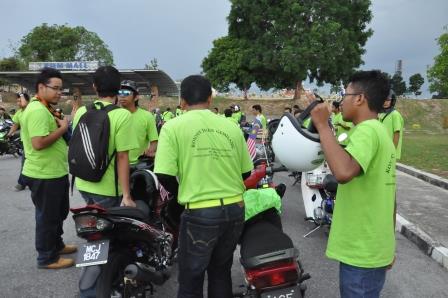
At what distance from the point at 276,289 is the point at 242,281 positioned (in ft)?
4.71

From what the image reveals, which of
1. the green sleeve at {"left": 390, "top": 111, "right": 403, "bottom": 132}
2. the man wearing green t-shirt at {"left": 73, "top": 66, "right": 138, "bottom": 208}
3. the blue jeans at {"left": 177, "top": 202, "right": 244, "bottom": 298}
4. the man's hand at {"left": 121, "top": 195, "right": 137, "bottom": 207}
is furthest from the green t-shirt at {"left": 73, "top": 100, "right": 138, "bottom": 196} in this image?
the green sleeve at {"left": 390, "top": 111, "right": 403, "bottom": 132}

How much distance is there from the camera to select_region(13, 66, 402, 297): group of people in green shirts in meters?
2.09

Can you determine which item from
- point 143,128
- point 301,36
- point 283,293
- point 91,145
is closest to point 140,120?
point 143,128

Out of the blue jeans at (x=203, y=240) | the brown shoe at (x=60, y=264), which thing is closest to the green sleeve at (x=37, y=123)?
the brown shoe at (x=60, y=264)

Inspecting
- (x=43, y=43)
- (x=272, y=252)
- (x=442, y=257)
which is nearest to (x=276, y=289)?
(x=272, y=252)

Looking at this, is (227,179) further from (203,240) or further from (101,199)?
(101,199)

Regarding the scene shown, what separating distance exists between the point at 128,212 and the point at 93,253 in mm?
370

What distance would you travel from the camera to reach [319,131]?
2.04 meters

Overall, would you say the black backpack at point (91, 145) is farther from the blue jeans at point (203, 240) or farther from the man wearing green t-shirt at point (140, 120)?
the man wearing green t-shirt at point (140, 120)

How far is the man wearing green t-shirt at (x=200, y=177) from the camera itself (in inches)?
96.4

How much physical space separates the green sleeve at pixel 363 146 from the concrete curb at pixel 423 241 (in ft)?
10.5

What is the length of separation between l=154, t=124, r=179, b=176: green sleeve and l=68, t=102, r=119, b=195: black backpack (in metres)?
0.83

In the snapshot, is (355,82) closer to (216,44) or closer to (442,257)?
(442,257)

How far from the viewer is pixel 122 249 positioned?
3002mm
